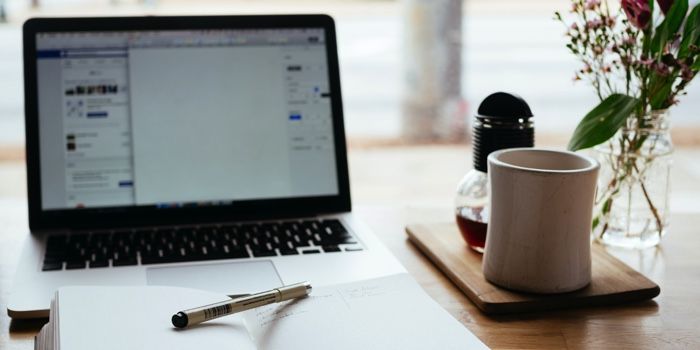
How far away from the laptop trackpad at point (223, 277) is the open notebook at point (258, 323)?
91 millimetres

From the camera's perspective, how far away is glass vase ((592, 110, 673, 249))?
96 centimetres

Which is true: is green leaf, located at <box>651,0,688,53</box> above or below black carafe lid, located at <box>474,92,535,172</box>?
above

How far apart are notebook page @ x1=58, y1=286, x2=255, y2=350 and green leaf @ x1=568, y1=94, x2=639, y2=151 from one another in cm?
46

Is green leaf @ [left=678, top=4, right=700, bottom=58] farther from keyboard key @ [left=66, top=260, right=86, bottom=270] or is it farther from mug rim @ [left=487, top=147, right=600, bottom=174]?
keyboard key @ [left=66, top=260, right=86, bottom=270]

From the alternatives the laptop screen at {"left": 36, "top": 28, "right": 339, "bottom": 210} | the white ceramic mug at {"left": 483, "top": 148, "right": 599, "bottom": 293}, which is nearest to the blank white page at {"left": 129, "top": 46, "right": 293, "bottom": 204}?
the laptop screen at {"left": 36, "top": 28, "right": 339, "bottom": 210}

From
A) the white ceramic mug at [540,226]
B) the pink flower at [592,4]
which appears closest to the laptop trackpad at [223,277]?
the white ceramic mug at [540,226]

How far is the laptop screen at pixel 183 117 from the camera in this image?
1.04 m

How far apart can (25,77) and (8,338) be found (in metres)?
0.41

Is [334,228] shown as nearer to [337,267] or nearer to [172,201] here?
[337,267]

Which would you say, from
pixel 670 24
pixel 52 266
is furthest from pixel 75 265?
pixel 670 24

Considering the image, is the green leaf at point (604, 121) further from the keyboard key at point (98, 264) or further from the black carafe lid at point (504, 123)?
the keyboard key at point (98, 264)

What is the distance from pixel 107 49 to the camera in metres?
1.07

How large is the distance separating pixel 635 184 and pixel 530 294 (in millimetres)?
259

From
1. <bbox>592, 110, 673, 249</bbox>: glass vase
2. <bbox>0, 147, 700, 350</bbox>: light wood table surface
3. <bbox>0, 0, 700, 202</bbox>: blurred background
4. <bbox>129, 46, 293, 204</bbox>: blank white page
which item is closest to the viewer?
<bbox>0, 147, 700, 350</bbox>: light wood table surface
